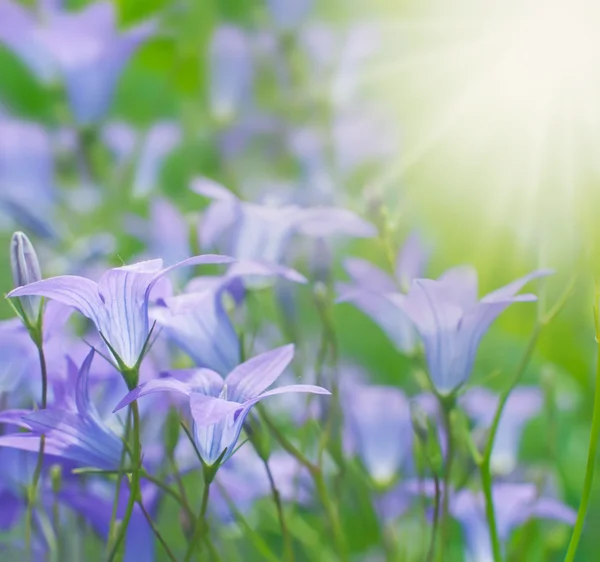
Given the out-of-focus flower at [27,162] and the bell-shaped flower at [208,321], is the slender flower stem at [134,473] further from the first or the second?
the out-of-focus flower at [27,162]

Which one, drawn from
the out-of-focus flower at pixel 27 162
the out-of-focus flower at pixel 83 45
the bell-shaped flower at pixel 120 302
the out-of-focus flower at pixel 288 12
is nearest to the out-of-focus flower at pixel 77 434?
the bell-shaped flower at pixel 120 302

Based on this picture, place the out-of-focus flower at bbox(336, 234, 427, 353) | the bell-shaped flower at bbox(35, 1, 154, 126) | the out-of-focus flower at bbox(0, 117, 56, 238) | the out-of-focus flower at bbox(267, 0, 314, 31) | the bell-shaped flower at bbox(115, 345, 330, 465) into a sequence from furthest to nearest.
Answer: the out-of-focus flower at bbox(267, 0, 314, 31) → the out-of-focus flower at bbox(0, 117, 56, 238) → the bell-shaped flower at bbox(35, 1, 154, 126) → the out-of-focus flower at bbox(336, 234, 427, 353) → the bell-shaped flower at bbox(115, 345, 330, 465)

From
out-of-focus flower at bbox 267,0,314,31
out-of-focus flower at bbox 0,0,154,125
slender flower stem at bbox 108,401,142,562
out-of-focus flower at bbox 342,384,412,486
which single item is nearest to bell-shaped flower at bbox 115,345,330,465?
slender flower stem at bbox 108,401,142,562

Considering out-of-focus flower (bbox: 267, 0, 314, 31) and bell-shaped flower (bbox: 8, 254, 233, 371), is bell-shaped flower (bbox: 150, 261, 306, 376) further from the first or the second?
out-of-focus flower (bbox: 267, 0, 314, 31)

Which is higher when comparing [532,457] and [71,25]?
[71,25]

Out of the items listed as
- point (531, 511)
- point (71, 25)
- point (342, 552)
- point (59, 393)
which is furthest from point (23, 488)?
point (71, 25)

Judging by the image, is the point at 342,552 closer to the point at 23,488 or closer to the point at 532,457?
the point at 23,488

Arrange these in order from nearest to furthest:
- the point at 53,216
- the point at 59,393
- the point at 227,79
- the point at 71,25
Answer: the point at 59,393
the point at 71,25
the point at 53,216
the point at 227,79
